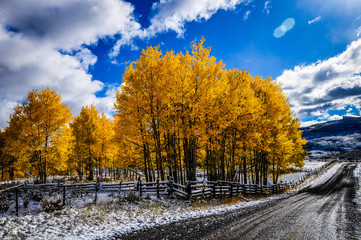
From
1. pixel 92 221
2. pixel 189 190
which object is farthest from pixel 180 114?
pixel 92 221

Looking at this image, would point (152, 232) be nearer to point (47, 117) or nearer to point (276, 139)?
point (276, 139)

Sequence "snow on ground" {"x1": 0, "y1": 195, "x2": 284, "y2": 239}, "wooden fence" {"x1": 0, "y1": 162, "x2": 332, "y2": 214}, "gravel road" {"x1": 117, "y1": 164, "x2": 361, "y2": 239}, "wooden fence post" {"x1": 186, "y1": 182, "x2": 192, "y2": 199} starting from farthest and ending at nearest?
"wooden fence" {"x1": 0, "y1": 162, "x2": 332, "y2": 214} < "wooden fence post" {"x1": 186, "y1": 182, "x2": 192, "y2": 199} < "snow on ground" {"x1": 0, "y1": 195, "x2": 284, "y2": 239} < "gravel road" {"x1": 117, "y1": 164, "x2": 361, "y2": 239}

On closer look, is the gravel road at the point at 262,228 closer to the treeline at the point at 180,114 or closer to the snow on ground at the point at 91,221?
the snow on ground at the point at 91,221

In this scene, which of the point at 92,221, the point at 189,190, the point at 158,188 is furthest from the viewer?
the point at 158,188

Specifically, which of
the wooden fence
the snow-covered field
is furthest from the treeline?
the snow-covered field

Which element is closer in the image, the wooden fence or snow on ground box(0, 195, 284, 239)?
snow on ground box(0, 195, 284, 239)

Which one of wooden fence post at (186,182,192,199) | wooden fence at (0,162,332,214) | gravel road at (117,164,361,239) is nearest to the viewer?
gravel road at (117,164,361,239)

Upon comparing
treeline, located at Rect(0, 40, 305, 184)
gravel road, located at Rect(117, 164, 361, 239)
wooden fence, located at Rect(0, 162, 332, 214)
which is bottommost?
wooden fence, located at Rect(0, 162, 332, 214)

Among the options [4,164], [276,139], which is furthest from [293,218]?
[4,164]

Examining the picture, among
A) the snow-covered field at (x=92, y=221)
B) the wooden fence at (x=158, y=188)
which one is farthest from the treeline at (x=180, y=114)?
the snow-covered field at (x=92, y=221)

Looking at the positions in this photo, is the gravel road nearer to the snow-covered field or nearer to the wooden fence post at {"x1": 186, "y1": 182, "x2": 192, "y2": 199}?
the snow-covered field

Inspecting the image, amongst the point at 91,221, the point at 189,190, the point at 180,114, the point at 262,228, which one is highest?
the point at 180,114

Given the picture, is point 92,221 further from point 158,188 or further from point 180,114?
point 180,114

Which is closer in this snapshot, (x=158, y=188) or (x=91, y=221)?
(x=91, y=221)
